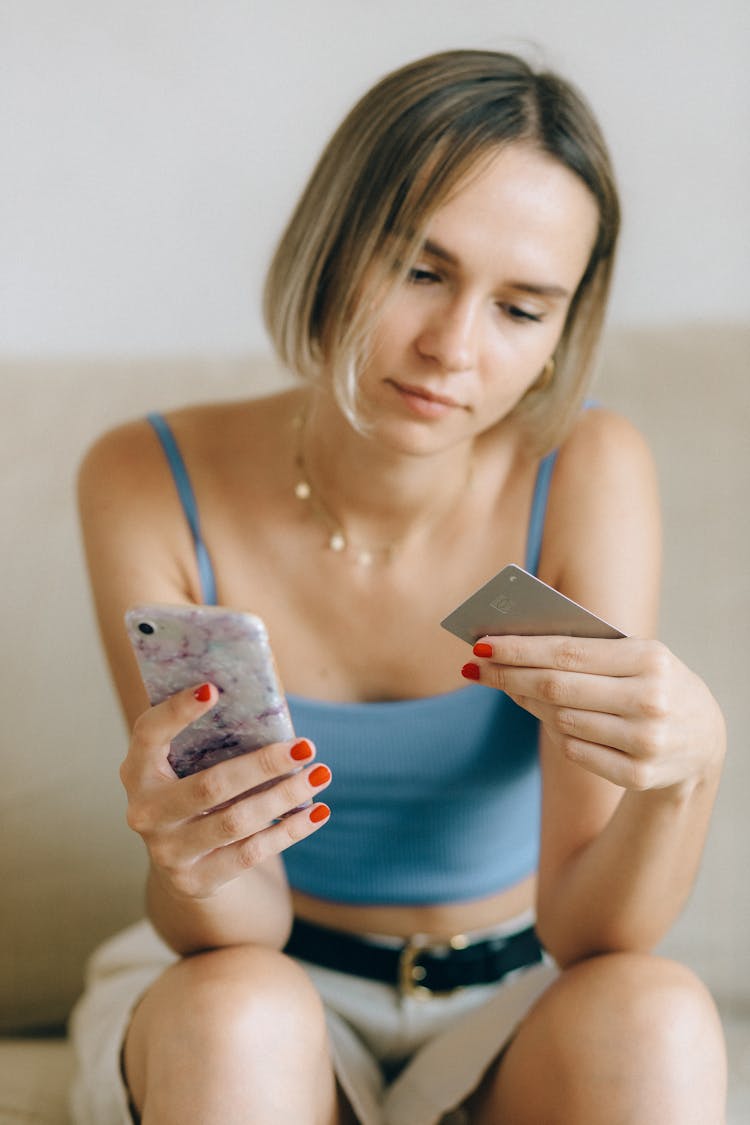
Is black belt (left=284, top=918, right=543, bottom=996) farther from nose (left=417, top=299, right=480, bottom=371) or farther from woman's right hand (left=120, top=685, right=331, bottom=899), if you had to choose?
nose (left=417, top=299, right=480, bottom=371)

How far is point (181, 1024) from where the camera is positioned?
936 millimetres

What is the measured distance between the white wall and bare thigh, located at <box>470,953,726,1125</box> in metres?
0.91

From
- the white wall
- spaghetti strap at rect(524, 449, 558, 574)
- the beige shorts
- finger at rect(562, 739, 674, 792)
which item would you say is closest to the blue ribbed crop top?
spaghetti strap at rect(524, 449, 558, 574)

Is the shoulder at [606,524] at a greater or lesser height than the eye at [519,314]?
lesser

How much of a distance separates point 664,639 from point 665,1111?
0.57 m

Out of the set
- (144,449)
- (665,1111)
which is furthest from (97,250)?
(665,1111)

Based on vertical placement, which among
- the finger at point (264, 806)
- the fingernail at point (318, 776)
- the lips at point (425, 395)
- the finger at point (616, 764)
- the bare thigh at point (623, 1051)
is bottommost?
the bare thigh at point (623, 1051)

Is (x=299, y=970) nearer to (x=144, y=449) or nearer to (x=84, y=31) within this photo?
(x=144, y=449)

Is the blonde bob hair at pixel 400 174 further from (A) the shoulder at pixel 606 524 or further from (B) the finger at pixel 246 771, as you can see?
(B) the finger at pixel 246 771

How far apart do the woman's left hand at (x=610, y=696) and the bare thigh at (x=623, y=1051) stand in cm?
19

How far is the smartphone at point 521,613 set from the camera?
822mm

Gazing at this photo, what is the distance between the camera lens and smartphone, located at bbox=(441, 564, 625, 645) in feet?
2.70

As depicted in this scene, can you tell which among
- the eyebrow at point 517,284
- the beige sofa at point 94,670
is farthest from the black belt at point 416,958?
the eyebrow at point 517,284

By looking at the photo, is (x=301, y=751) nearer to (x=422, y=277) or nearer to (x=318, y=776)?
(x=318, y=776)
